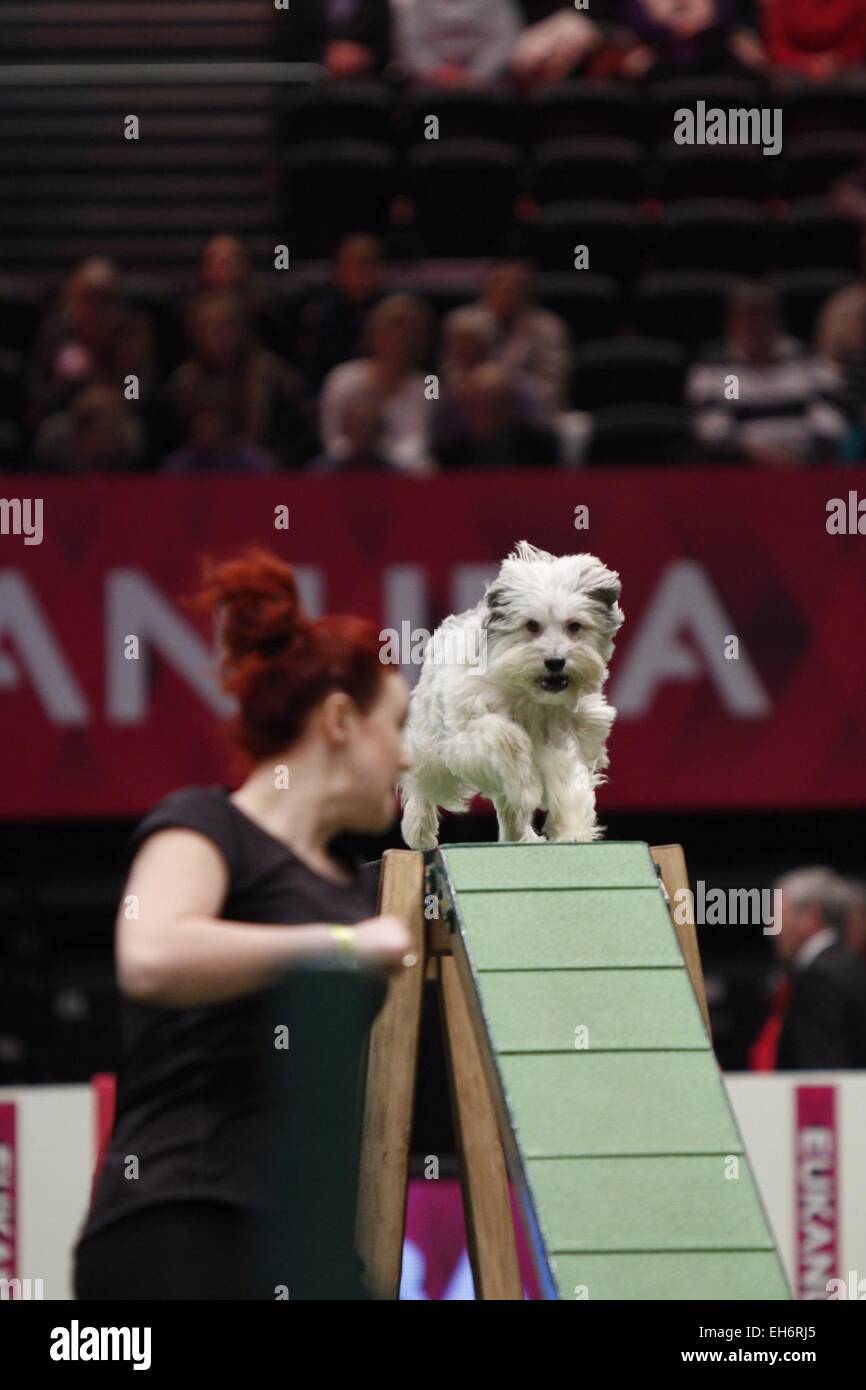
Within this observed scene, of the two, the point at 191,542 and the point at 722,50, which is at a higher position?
the point at 722,50

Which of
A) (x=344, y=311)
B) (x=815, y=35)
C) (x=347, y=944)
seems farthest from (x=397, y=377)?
(x=347, y=944)

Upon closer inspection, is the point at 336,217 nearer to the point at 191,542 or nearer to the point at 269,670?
the point at 191,542

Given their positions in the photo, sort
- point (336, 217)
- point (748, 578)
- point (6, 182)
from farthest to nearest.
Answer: point (6, 182), point (336, 217), point (748, 578)

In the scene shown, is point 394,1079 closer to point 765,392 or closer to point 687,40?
point 765,392

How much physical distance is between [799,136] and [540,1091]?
7881 mm

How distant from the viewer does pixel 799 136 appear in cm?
1095

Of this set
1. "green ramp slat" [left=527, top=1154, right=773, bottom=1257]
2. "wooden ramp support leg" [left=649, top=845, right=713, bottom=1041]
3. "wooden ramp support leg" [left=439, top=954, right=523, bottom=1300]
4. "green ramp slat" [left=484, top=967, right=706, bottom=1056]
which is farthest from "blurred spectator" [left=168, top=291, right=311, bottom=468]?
"green ramp slat" [left=527, top=1154, right=773, bottom=1257]

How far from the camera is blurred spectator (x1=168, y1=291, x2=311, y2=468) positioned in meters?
9.09

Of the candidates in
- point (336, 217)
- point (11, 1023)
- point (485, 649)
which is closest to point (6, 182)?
point (336, 217)

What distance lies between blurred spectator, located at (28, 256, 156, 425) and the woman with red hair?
247 inches

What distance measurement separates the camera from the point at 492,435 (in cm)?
873

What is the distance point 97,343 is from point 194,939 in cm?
694

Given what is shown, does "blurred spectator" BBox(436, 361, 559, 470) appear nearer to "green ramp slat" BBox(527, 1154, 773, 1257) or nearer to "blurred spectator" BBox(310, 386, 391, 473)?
"blurred spectator" BBox(310, 386, 391, 473)

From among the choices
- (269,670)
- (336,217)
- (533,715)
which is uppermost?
(336,217)
